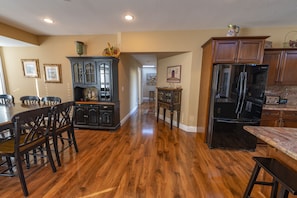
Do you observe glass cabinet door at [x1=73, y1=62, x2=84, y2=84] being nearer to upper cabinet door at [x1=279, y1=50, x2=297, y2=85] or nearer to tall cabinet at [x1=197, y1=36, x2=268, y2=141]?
tall cabinet at [x1=197, y1=36, x2=268, y2=141]

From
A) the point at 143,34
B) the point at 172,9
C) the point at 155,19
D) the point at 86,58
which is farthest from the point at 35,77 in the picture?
the point at 172,9

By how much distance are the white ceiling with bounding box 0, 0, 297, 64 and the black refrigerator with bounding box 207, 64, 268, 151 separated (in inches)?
39.0

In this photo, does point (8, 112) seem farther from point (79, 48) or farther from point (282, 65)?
point (282, 65)

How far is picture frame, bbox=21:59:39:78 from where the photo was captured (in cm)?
406

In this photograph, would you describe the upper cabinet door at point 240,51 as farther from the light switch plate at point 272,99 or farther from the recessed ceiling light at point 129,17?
the recessed ceiling light at point 129,17

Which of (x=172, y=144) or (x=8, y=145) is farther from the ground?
(x=8, y=145)

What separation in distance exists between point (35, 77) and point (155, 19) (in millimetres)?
3984

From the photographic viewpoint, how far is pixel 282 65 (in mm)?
2918

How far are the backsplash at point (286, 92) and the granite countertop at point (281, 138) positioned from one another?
2.31 metres

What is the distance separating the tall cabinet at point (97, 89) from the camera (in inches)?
140

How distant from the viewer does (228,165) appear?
2305 millimetres

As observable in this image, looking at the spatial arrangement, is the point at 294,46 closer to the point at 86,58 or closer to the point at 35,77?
the point at 86,58

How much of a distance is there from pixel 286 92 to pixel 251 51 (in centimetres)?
158

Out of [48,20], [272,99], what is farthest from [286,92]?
[48,20]
